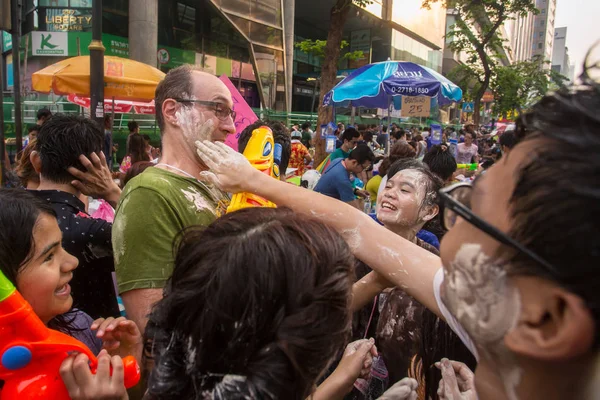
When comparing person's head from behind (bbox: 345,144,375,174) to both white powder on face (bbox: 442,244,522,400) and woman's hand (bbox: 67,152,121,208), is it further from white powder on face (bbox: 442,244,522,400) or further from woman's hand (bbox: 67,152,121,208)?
white powder on face (bbox: 442,244,522,400)

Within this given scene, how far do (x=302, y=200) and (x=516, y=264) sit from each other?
91 centimetres

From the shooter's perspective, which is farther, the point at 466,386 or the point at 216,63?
the point at 216,63

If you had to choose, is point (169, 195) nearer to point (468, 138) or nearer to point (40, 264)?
point (40, 264)

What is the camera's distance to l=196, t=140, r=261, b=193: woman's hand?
167 centimetres

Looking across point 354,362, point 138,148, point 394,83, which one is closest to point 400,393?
point 354,362

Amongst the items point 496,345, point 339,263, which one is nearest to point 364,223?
point 339,263

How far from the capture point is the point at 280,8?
1844 cm

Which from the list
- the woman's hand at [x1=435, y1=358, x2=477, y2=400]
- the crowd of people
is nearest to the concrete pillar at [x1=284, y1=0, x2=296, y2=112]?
the crowd of people

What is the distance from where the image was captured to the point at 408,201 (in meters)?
2.59

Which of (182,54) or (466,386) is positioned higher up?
(182,54)

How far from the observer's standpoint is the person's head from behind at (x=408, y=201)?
2576 mm

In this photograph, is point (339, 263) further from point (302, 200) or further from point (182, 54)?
point (182, 54)

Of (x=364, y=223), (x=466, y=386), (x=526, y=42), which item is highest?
(x=526, y=42)

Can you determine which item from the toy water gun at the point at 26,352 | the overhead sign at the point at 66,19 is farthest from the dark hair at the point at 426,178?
the overhead sign at the point at 66,19
